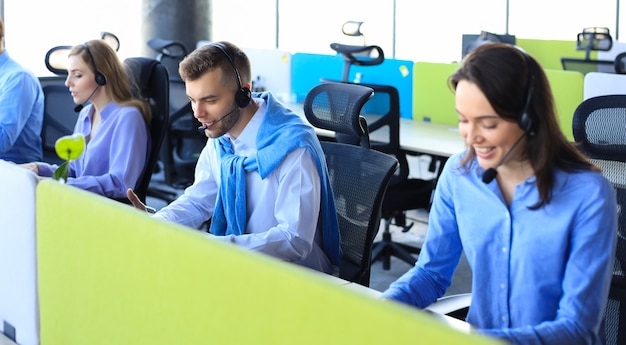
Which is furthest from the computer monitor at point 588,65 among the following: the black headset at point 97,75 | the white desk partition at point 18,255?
the white desk partition at point 18,255

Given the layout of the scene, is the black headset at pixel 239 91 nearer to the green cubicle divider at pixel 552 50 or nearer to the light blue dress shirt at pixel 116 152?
the light blue dress shirt at pixel 116 152

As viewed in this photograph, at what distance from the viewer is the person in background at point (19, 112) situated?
3574mm

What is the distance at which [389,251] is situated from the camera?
416 cm

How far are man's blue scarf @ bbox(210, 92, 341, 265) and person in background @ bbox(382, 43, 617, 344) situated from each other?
0.58 meters

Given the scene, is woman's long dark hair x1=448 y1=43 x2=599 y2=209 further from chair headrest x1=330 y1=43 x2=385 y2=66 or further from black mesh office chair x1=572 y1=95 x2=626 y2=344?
chair headrest x1=330 y1=43 x2=385 y2=66

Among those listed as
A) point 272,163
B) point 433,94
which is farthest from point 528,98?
point 433,94

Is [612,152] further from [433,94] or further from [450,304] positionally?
[433,94]

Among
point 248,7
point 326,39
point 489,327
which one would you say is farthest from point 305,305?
point 326,39

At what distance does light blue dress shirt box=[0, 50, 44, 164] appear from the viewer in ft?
11.7

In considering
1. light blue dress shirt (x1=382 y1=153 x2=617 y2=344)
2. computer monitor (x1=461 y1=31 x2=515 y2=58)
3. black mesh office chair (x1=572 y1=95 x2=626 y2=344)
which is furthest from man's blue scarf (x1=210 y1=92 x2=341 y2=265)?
computer monitor (x1=461 y1=31 x2=515 y2=58)

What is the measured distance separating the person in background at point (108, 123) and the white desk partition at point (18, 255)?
145cm

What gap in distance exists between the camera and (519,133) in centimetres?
154

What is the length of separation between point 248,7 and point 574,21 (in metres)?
3.58

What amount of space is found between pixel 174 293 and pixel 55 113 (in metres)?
2.94
